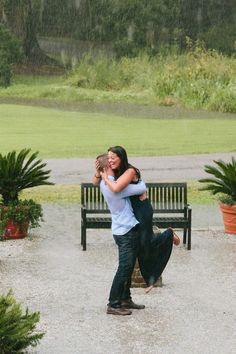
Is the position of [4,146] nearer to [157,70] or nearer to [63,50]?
[157,70]

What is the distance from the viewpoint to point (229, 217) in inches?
599

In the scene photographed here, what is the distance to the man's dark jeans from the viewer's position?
10.3m

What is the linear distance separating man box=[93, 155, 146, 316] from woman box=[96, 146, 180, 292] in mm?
70

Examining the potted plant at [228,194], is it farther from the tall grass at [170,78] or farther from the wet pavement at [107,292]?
the tall grass at [170,78]

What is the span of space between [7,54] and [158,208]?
39.5 metres

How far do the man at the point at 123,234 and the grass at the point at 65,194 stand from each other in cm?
857

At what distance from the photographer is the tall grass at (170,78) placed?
42875 millimetres

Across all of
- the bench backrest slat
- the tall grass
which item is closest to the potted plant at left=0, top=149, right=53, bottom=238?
the bench backrest slat

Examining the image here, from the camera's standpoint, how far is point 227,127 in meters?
35.6

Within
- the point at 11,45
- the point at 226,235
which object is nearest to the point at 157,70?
the point at 11,45

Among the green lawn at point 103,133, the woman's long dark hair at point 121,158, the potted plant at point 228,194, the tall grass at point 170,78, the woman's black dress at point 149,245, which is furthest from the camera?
the tall grass at point 170,78

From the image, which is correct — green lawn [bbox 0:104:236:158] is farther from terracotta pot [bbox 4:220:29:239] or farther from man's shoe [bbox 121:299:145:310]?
man's shoe [bbox 121:299:145:310]

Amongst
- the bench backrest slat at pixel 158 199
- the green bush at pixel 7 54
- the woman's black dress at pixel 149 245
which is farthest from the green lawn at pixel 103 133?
the woman's black dress at pixel 149 245

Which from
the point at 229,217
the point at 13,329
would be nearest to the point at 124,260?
the point at 13,329
